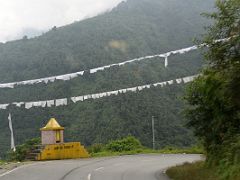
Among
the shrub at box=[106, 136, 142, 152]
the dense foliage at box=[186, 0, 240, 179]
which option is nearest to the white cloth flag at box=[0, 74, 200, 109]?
the shrub at box=[106, 136, 142, 152]

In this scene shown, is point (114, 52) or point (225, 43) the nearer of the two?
point (225, 43)

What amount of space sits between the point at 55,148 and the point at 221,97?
64.9ft

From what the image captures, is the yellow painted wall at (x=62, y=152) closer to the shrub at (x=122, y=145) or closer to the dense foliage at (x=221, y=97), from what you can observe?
the shrub at (x=122, y=145)

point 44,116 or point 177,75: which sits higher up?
point 177,75

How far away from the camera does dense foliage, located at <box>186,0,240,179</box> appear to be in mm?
14555

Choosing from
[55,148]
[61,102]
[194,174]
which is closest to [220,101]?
[194,174]

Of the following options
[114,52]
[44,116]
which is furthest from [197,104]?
[114,52]

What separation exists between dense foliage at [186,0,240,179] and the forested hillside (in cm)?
952

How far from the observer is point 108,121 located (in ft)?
193

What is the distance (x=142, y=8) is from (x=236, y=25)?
127 m

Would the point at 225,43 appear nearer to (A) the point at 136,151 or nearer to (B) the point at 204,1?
(A) the point at 136,151

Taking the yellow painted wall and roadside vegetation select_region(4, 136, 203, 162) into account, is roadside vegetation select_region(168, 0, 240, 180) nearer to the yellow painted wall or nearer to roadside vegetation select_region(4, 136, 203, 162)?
the yellow painted wall

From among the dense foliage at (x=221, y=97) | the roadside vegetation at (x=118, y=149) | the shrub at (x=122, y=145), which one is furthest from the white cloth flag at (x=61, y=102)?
the dense foliage at (x=221, y=97)

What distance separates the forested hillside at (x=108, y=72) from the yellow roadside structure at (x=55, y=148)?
9.79 m
